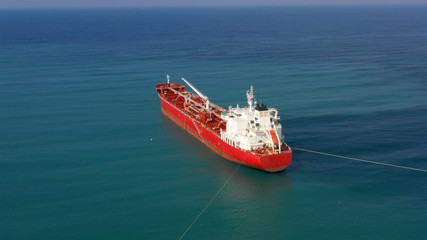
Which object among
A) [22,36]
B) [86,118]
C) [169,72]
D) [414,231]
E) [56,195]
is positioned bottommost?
[414,231]

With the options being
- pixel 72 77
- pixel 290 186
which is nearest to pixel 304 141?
pixel 290 186

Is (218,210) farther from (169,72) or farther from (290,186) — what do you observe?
(169,72)

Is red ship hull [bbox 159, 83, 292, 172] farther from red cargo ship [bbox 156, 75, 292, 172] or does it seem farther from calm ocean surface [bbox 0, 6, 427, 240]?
calm ocean surface [bbox 0, 6, 427, 240]

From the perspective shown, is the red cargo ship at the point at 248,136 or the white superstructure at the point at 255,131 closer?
the red cargo ship at the point at 248,136

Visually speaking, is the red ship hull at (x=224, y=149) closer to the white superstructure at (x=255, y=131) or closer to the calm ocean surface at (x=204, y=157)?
the white superstructure at (x=255, y=131)

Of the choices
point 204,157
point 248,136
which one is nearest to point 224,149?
point 204,157

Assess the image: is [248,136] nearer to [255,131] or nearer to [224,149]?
[255,131]

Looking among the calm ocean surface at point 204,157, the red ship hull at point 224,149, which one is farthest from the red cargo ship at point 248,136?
the calm ocean surface at point 204,157
